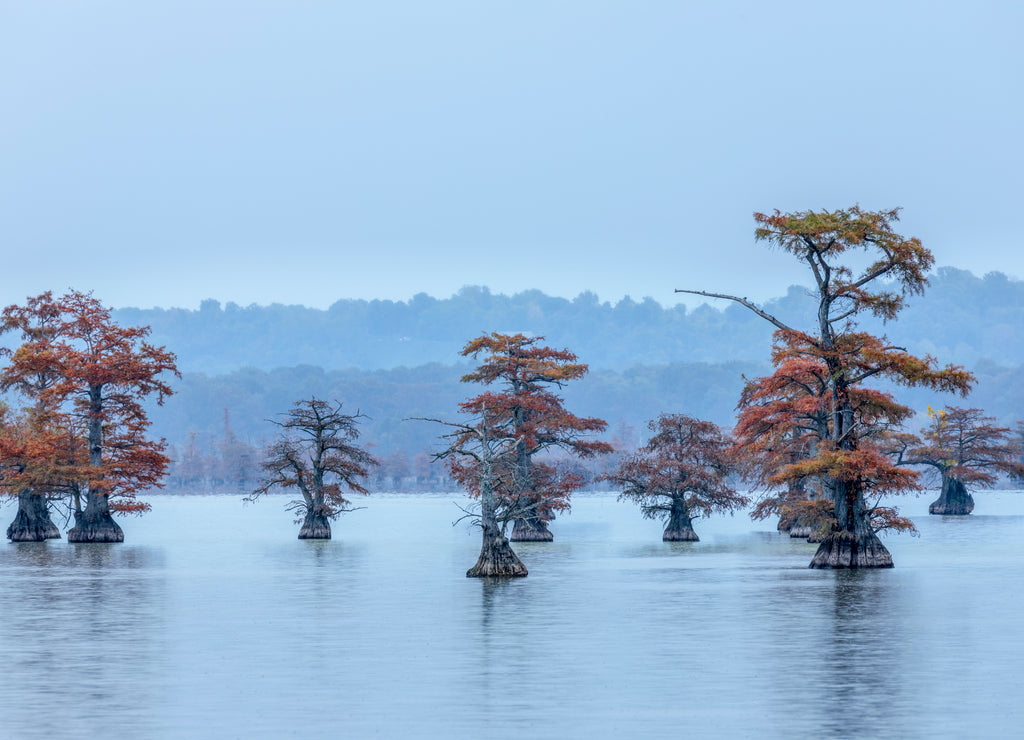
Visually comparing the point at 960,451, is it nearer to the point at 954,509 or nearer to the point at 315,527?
the point at 954,509

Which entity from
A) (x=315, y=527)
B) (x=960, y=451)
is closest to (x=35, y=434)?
(x=315, y=527)

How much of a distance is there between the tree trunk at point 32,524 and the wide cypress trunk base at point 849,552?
48.9 meters

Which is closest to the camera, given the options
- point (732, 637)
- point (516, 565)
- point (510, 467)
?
point (732, 637)

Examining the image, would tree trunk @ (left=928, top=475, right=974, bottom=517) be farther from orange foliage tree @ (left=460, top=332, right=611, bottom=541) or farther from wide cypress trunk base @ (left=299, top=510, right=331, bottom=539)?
wide cypress trunk base @ (left=299, top=510, right=331, bottom=539)

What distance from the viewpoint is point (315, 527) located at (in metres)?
93.2

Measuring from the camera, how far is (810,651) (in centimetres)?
3184

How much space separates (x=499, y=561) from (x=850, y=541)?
13.0 meters

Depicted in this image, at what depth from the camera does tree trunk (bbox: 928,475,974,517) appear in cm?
12838

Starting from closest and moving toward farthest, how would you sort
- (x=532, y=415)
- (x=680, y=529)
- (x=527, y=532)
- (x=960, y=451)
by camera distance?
(x=532, y=415), (x=527, y=532), (x=680, y=529), (x=960, y=451)

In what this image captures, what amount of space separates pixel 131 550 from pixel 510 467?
70.9 ft

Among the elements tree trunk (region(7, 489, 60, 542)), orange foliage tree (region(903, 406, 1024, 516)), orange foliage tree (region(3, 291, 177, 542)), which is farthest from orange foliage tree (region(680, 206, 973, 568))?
orange foliage tree (region(903, 406, 1024, 516))

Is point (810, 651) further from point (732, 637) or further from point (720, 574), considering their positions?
point (720, 574)

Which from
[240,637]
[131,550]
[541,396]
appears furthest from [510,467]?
[240,637]

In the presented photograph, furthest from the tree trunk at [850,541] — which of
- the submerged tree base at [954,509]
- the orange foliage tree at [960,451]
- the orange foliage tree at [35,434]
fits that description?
the submerged tree base at [954,509]
